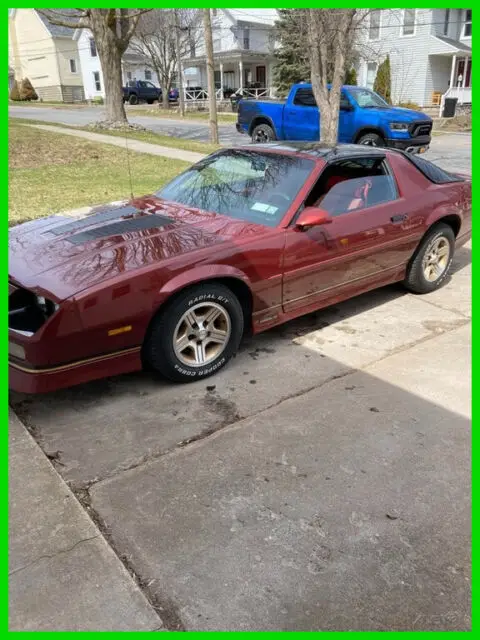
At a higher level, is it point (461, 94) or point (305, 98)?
point (461, 94)

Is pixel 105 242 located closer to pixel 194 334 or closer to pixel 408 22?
pixel 194 334

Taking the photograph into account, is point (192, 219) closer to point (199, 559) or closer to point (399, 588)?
point (199, 559)

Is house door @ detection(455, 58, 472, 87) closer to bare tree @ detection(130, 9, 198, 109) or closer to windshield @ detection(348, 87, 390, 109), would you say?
bare tree @ detection(130, 9, 198, 109)

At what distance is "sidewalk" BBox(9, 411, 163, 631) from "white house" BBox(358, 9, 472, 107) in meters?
32.2

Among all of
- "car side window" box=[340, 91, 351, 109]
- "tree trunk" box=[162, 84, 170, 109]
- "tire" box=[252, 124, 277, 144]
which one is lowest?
"tire" box=[252, 124, 277, 144]

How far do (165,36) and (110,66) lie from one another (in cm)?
2381

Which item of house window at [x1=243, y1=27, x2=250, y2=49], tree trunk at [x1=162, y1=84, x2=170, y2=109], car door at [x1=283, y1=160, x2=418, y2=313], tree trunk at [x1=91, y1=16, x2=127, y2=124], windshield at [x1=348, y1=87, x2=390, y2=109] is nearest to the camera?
car door at [x1=283, y1=160, x2=418, y2=313]

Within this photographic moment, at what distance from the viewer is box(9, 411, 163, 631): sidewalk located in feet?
6.55

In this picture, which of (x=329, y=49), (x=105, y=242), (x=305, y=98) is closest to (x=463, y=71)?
(x=305, y=98)

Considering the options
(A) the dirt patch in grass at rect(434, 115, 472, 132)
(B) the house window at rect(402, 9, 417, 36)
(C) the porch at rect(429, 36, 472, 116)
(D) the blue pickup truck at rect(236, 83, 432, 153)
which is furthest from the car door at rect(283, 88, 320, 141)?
(B) the house window at rect(402, 9, 417, 36)

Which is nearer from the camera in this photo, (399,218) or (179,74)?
(399,218)

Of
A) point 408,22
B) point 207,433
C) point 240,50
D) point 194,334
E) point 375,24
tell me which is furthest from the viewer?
point 240,50

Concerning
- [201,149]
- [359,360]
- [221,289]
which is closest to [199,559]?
[221,289]

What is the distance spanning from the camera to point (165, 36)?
39.3 meters
